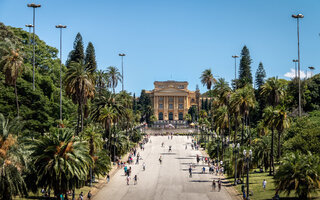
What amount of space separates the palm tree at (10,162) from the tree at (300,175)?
1684 centimetres

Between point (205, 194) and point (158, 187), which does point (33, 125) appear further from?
point (205, 194)

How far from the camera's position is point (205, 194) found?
34.3 meters

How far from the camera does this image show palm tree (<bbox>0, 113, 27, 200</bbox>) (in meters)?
24.0

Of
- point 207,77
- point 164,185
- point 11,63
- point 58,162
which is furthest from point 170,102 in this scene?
point 58,162

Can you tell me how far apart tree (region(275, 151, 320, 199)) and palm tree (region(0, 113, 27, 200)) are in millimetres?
16842

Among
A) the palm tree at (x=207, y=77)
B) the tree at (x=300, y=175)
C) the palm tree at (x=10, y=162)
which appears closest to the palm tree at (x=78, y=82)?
the palm tree at (x=10, y=162)

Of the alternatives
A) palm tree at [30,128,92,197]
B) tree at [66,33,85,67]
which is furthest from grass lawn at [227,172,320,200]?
tree at [66,33,85,67]

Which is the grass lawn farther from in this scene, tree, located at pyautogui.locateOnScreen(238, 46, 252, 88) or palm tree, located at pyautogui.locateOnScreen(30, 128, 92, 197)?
tree, located at pyautogui.locateOnScreen(238, 46, 252, 88)

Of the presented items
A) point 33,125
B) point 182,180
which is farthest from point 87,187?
point 33,125

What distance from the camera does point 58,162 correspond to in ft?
85.0

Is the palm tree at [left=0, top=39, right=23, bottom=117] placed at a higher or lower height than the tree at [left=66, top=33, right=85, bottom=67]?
lower

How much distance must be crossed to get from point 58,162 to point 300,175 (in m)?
15.6

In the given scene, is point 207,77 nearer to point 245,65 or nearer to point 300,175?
point 245,65

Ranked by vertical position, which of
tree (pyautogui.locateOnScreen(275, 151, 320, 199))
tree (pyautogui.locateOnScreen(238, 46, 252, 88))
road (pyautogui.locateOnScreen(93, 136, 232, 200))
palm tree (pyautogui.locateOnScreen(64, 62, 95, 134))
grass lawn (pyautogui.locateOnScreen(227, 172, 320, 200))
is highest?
tree (pyautogui.locateOnScreen(238, 46, 252, 88))
